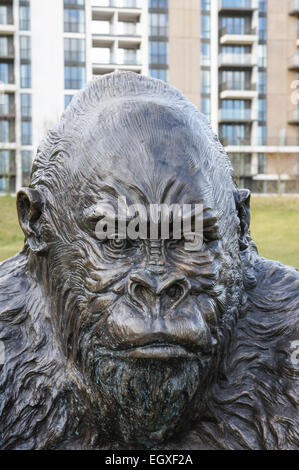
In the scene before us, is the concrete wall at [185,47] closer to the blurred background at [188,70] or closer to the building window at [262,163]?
the blurred background at [188,70]

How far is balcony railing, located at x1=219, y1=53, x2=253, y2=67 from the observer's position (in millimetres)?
29000

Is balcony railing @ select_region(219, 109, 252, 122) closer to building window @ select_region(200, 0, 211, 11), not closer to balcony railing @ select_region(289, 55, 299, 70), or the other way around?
balcony railing @ select_region(289, 55, 299, 70)

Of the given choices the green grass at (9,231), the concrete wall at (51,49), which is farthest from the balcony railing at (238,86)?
the concrete wall at (51,49)

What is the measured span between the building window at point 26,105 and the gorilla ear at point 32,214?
2416 cm

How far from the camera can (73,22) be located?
1392cm

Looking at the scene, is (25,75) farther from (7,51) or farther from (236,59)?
(236,59)

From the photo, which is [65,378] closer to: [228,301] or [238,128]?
[228,301]

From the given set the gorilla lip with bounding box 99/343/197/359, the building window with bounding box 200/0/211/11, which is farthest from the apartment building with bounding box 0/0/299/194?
the gorilla lip with bounding box 99/343/197/359

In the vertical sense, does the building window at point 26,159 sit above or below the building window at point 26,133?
below

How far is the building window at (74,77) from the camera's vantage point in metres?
18.6

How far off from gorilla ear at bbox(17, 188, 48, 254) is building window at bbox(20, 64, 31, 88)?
919 inches

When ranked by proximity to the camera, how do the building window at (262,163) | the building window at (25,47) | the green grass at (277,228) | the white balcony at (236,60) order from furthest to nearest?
the building window at (262,163) < the white balcony at (236,60) < the building window at (25,47) < the green grass at (277,228)

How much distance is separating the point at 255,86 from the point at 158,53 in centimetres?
838

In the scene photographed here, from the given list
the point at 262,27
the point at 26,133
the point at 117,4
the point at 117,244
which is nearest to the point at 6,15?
the point at 26,133
